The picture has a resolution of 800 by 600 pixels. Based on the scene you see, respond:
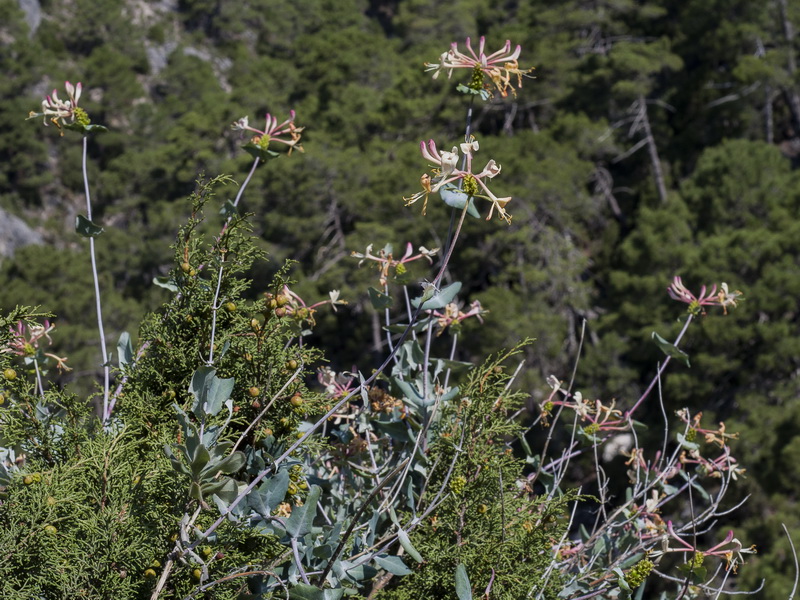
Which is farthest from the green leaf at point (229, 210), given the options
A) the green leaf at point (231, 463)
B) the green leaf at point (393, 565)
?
the green leaf at point (393, 565)

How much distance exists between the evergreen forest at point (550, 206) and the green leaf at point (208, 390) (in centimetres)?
23

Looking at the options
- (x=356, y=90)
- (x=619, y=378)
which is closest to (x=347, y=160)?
(x=356, y=90)

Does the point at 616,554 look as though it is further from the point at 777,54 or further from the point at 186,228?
the point at 777,54

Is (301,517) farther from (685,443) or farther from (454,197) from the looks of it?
(685,443)

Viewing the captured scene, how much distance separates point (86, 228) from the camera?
165 centimetres

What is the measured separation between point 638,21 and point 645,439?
387 inches

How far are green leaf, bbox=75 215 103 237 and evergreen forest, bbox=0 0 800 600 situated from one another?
0.51 ft

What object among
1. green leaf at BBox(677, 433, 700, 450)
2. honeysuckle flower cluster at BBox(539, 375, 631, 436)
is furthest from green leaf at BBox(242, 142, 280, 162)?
green leaf at BBox(677, 433, 700, 450)

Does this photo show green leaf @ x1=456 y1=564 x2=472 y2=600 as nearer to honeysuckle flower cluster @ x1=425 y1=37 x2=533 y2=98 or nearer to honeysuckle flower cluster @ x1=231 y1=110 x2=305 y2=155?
honeysuckle flower cluster @ x1=425 y1=37 x2=533 y2=98

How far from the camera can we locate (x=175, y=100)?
85.1ft

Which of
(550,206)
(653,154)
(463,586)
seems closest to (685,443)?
(463,586)

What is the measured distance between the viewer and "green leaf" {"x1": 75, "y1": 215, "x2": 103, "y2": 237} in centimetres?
162

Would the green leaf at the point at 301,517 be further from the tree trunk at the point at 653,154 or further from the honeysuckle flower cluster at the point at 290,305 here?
the tree trunk at the point at 653,154

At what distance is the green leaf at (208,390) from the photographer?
1.17 metres
